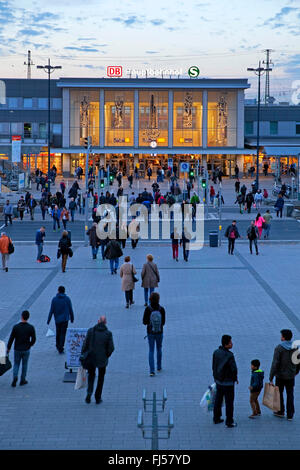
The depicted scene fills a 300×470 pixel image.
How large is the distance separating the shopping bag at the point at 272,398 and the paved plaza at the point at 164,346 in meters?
0.20

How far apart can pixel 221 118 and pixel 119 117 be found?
1072 cm

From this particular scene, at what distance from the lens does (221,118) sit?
3091 inches

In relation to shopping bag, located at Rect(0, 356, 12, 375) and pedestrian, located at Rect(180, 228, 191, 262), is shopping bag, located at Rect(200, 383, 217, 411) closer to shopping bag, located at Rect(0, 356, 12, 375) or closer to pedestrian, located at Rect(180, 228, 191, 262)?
shopping bag, located at Rect(0, 356, 12, 375)

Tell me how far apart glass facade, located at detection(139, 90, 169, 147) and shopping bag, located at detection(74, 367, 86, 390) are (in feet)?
225

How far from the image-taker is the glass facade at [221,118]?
78438 mm

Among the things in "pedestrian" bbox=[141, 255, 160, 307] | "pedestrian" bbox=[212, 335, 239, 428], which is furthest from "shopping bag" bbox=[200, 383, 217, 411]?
"pedestrian" bbox=[141, 255, 160, 307]

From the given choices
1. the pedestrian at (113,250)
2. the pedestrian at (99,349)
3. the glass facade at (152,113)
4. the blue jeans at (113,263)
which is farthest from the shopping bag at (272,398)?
the glass facade at (152,113)

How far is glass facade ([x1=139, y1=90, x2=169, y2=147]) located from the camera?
78.3 metres

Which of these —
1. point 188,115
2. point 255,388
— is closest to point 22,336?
point 255,388

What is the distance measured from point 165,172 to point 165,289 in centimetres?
5416

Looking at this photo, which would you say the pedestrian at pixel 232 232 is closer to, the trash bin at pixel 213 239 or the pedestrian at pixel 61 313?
the trash bin at pixel 213 239

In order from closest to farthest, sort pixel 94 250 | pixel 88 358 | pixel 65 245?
pixel 88 358
pixel 65 245
pixel 94 250

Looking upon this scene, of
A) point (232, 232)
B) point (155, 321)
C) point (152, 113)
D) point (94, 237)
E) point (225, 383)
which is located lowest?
point (225, 383)

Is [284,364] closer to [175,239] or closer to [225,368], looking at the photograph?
[225,368]
